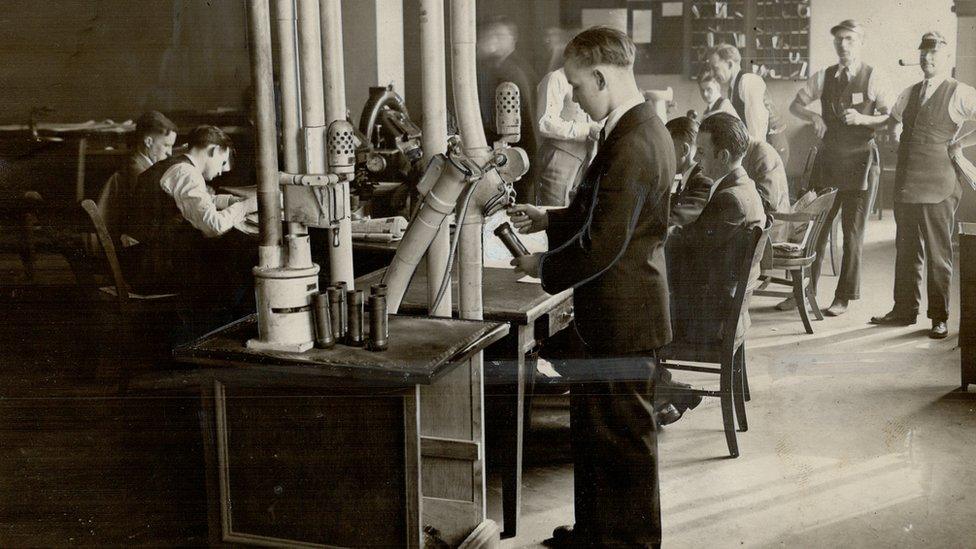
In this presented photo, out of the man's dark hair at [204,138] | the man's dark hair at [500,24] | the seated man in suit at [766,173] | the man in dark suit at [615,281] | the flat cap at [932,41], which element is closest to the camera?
the man in dark suit at [615,281]

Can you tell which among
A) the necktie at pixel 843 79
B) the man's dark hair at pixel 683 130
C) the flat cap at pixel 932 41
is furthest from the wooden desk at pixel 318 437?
the necktie at pixel 843 79

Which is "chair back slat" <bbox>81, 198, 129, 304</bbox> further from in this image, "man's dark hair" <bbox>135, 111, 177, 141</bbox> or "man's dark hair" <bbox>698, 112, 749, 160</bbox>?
"man's dark hair" <bbox>698, 112, 749, 160</bbox>

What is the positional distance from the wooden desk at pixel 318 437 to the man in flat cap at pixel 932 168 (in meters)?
3.56

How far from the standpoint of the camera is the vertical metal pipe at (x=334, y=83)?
84.8 inches

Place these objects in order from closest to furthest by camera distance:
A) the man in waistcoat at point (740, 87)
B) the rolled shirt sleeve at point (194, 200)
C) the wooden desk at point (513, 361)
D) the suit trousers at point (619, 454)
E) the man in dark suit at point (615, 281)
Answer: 1. the man in dark suit at point (615, 281)
2. the suit trousers at point (619, 454)
3. the wooden desk at point (513, 361)
4. the rolled shirt sleeve at point (194, 200)
5. the man in waistcoat at point (740, 87)


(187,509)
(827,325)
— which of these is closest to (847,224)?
(827,325)

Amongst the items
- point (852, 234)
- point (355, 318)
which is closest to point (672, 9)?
point (852, 234)

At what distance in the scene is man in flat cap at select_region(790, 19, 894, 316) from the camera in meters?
5.22

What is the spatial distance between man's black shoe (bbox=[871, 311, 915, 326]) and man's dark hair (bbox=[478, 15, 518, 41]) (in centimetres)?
334

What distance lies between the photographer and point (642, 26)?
26.0ft

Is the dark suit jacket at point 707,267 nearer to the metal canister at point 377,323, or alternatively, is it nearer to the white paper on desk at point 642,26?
the metal canister at point 377,323

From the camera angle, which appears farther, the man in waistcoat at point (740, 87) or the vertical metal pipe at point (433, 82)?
the man in waistcoat at point (740, 87)

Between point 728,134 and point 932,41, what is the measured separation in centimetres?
178

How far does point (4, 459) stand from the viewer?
3240 millimetres
